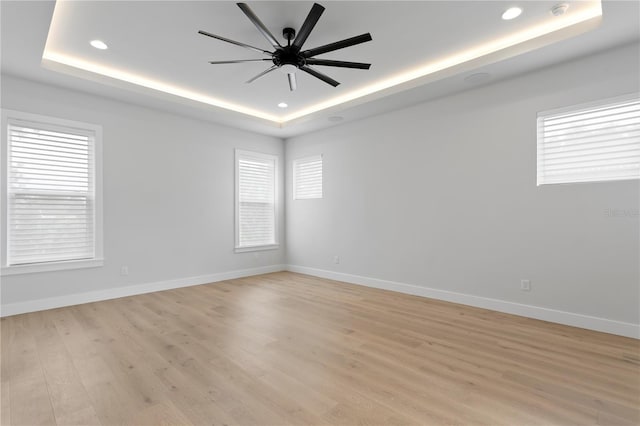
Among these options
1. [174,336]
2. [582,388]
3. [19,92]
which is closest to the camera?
[582,388]

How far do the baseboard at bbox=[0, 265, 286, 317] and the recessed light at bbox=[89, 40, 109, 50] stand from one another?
3.07 m

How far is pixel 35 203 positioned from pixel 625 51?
22.1 feet

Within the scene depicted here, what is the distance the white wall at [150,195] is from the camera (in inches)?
155

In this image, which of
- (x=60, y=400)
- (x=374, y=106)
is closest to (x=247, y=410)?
(x=60, y=400)

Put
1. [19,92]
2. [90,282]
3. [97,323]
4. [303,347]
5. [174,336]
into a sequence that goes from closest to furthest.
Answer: [303,347] < [174,336] < [97,323] < [19,92] < [90,282]

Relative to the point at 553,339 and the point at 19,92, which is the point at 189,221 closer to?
the point at 19,92

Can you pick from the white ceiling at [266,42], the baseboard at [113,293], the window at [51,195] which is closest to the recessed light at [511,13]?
the white ceiling at [266,42]

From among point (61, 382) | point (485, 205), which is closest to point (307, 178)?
point (485, 205)

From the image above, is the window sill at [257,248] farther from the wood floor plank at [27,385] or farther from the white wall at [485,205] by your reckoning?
the wood floor plank at [27,385]

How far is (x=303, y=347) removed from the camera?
2.76 m

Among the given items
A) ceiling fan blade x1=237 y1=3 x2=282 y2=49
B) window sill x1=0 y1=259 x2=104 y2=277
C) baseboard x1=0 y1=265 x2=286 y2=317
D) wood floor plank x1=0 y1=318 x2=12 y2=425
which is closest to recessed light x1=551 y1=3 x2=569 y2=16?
ceiling fan blade x1=237 y1=3 x2=282 y2=49

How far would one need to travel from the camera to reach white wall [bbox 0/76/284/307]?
3.95m

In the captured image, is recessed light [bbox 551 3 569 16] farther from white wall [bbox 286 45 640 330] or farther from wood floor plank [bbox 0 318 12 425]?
wood floor plank [bbox 0 318 12 425]

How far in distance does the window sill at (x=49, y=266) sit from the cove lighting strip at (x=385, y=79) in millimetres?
2418
